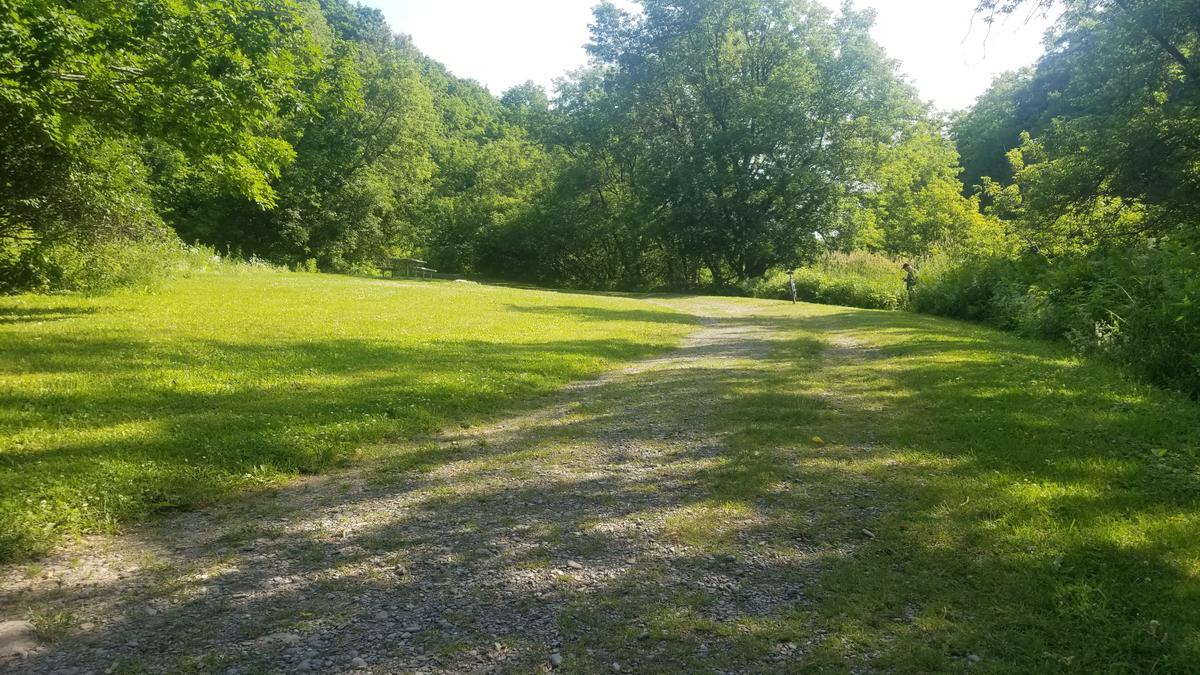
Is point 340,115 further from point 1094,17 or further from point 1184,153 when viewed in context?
point 1184,153

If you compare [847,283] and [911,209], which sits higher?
[911,209]

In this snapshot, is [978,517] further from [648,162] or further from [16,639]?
[648,162]

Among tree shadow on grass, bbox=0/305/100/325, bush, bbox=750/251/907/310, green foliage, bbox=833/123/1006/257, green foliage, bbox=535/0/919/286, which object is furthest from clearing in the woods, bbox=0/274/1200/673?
green foliage, bbox=833/123/1006/257

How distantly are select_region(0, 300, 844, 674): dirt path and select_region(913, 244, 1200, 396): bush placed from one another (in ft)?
20.6

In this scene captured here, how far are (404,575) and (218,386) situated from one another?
5.05m

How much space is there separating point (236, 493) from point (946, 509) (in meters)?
5.03

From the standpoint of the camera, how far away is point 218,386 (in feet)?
24.4

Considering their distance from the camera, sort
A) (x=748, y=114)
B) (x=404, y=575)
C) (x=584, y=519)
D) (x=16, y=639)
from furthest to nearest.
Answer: (x=748, y=114), (x=584, y=519), (x=404, y=575), (x=16, y=639)

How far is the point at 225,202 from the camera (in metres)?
44.5

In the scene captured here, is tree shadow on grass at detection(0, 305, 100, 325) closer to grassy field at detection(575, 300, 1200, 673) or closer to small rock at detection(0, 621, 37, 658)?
small rock at detection(0, 621, 37, 658)

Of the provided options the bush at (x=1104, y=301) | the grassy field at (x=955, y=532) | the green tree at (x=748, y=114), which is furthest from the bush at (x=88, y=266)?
the green tree at (x=748, y=114)

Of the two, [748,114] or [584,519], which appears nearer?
[584,519]

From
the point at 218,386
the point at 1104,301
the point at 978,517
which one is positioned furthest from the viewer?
the point at 1104,301

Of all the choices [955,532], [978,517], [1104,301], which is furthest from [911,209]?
[955,532]
